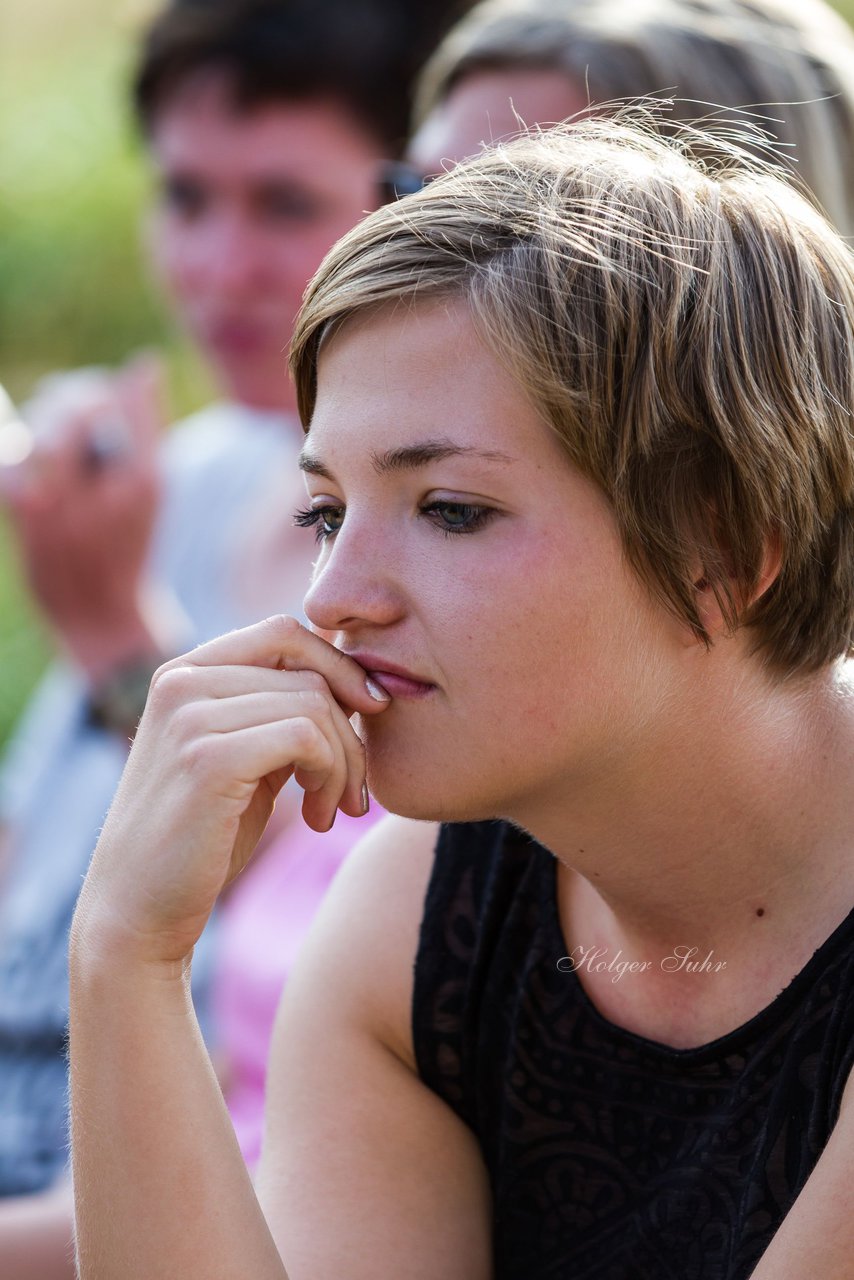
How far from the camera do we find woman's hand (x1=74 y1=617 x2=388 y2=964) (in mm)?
1722

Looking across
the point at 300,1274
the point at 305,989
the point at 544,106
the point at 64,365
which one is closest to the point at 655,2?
the point at 544,106

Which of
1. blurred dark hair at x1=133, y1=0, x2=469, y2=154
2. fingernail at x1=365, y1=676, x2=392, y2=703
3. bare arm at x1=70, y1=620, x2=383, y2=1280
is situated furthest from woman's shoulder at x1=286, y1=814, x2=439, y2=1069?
blurred dark hair at x1=133, y1=0, x2=469, y2=154

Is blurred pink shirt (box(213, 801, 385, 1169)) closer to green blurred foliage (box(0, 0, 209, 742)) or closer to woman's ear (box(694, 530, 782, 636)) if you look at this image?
woman's ear (box(694, 530, 782, 636))

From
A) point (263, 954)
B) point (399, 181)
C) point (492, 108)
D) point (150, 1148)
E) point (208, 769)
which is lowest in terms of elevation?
point (263, 954)

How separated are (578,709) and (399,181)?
1.59m

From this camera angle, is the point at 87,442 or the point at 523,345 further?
the point at 87,442

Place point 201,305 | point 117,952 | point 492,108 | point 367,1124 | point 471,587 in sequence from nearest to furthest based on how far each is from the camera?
1. point 471,587
2. point 117,952
3. point 367,1124
4. point 492,108
5. point 201,305

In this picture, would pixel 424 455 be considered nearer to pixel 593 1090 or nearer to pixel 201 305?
pixel 593 1090

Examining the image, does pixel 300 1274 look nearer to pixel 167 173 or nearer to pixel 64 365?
pixel 167 173

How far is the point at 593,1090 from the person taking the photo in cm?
190

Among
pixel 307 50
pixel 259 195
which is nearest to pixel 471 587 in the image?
pixel 259 195

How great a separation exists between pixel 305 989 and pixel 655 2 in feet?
6.63

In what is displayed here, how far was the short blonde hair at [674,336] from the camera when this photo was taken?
163 cm

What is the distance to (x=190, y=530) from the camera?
4320 mm
